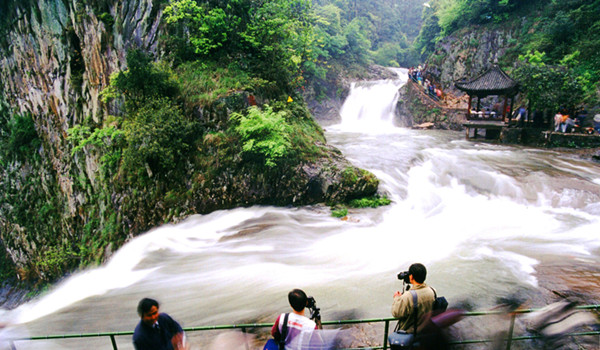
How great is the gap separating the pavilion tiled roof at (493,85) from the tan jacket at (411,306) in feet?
62.7

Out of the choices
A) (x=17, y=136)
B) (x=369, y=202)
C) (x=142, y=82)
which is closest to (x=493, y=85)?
(x=369, y=202)

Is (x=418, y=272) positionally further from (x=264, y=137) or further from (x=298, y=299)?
(x=264, y=137)

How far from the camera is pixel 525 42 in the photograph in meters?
24.7

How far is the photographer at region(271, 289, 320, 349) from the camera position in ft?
10.1

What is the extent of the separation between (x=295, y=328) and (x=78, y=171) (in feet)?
55.9

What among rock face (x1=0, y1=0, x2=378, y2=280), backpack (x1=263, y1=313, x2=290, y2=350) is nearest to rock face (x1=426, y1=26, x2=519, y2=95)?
rock face (x1=0, y1=0, x2=378, y2=280)

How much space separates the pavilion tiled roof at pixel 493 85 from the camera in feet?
60.1

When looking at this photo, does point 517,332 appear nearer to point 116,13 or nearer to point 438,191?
point 438,191

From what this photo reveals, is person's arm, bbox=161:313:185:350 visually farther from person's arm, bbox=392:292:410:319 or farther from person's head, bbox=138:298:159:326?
person's arm, bbox=392:292:410:319

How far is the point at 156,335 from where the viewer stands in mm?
3318

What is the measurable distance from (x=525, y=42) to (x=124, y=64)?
27867 millimetres

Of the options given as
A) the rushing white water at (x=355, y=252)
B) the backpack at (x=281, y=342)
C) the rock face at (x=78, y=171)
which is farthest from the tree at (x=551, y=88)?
the backpack at (x=281, y=342)

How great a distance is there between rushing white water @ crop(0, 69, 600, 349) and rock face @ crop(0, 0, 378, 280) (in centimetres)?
95

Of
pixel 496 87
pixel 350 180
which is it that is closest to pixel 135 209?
pixel 350 180
